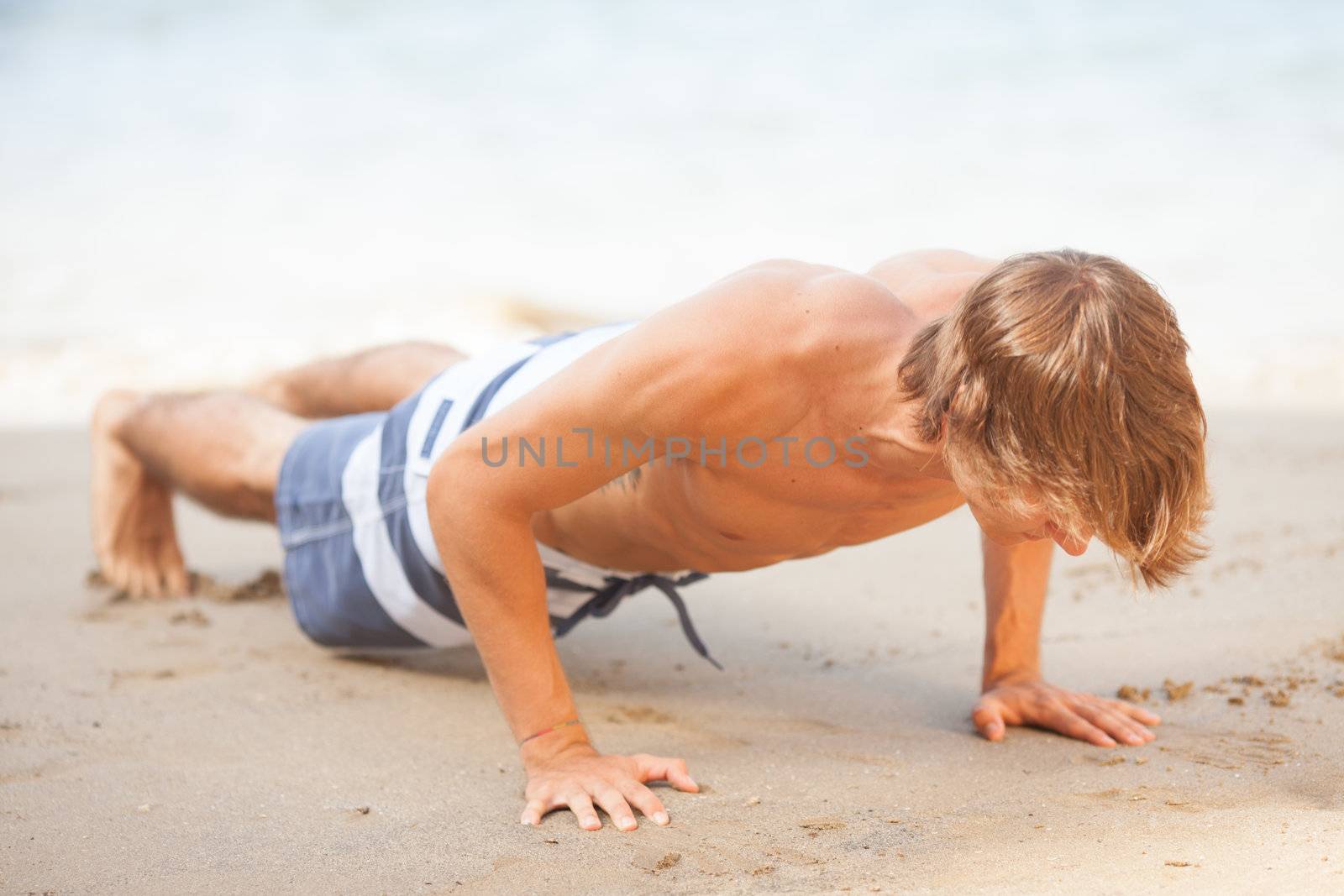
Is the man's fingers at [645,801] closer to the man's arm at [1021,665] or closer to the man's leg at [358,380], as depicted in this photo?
the man's arm at [1021,665]

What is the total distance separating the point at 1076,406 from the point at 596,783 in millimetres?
943

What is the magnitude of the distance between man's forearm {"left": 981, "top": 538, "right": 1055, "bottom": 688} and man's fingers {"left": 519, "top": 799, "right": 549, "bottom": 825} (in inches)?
38.2

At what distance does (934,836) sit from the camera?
67.0 inches

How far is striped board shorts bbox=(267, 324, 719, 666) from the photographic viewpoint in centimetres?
233

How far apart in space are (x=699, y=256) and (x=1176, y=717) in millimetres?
11639

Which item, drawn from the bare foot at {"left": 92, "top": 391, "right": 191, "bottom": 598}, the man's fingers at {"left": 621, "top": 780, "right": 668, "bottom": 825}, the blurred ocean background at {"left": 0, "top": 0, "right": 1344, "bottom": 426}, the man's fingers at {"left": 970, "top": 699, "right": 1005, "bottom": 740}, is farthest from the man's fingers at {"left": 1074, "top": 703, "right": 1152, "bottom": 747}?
the blurred ocean background at {"left": 0, "top": 0, "right": 1344, "bottom": 426}

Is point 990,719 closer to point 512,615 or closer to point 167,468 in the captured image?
point 512,615

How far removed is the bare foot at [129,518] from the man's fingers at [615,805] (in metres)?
1.97

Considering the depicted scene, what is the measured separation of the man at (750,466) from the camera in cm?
151

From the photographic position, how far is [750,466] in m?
1.85

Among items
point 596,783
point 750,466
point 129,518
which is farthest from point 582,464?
point 129,518

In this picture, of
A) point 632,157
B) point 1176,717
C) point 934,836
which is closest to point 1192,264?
point 632,157

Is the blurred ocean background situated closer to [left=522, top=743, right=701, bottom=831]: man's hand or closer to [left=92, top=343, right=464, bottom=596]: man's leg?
[left=92, top=343, right=464, bottom=596]: man's leg

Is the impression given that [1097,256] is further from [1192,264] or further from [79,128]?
[79,128]
